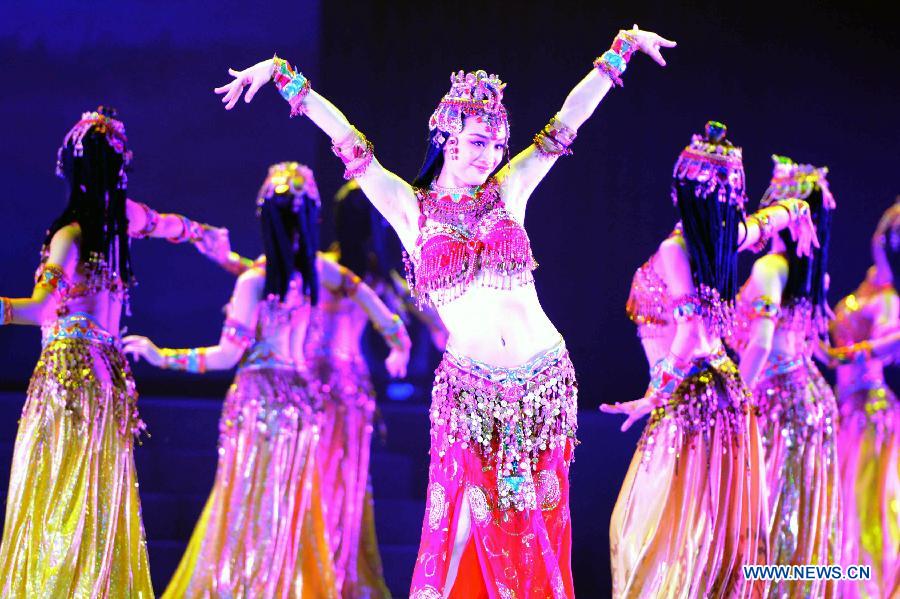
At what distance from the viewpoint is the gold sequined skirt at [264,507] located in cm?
426

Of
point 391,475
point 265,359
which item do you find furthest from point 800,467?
point 265,359

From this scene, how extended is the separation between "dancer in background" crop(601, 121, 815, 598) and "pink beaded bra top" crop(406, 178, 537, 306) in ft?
3.04

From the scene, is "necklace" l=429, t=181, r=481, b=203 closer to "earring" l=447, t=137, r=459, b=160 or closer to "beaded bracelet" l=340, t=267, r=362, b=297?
"earring" l=447, t=137, r=459, b=160

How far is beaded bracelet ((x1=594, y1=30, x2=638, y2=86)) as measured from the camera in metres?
3.35

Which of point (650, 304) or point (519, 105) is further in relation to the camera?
point (519, 105)

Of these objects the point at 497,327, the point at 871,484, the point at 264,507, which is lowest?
the point at 264,507

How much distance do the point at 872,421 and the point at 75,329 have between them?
11.5 feet

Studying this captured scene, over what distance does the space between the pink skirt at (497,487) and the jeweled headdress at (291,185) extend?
1.73 m

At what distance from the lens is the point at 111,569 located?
3795 mm

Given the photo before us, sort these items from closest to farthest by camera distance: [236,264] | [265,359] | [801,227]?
[801,227]
[265,359]
[236,264]

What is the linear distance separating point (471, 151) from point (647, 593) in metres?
1.66

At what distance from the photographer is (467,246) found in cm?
319

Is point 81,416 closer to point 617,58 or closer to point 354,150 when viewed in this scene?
point 354,150

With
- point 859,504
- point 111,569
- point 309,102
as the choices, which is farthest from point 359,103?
point 859,504
